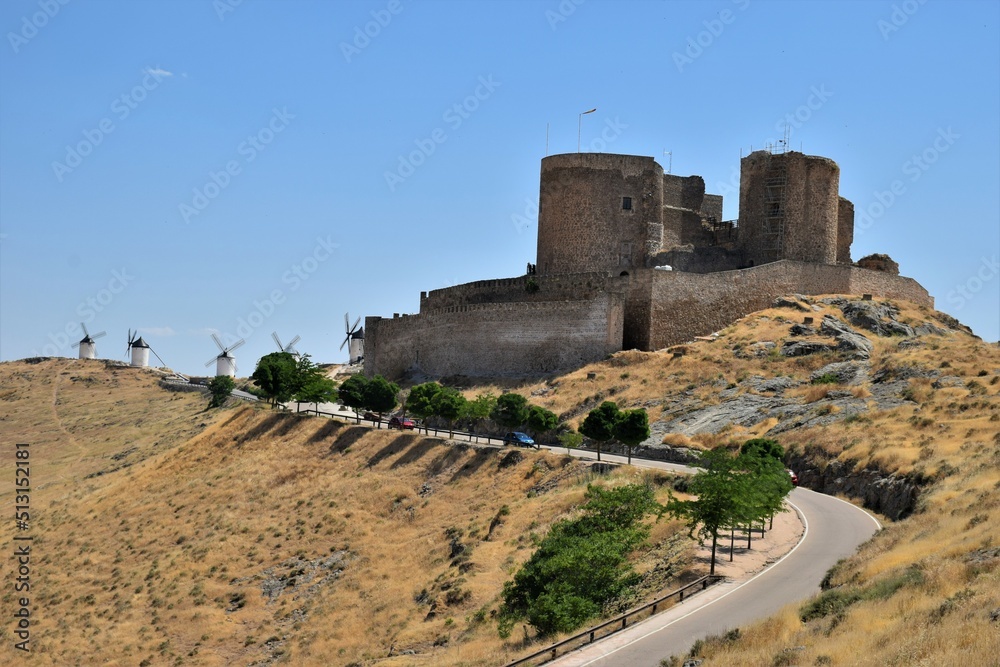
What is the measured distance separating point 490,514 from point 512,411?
283 inches

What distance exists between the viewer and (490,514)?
31.8 metres

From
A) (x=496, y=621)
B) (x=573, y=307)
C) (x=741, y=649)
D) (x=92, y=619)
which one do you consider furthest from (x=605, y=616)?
(x=573, y=307)

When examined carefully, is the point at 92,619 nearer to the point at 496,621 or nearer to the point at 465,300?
the point at 496,621

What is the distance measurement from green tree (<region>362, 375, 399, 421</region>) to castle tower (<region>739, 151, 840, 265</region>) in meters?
18.4

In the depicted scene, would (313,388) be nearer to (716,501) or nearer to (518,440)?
(518,440)

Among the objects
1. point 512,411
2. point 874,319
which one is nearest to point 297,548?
point 512,411

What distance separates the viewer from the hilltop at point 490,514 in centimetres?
1555

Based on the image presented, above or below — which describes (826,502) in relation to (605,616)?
above

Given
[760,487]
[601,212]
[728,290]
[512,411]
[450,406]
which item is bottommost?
[760,487]

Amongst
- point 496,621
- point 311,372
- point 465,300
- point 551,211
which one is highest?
point 551,211

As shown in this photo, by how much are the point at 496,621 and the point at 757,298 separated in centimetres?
2902

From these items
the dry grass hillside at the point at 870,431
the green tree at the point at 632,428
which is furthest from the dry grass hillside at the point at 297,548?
the dry grass hillside at the point at 870,431

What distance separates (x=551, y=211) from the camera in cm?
5144

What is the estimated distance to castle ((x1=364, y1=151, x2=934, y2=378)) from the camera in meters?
46.3
